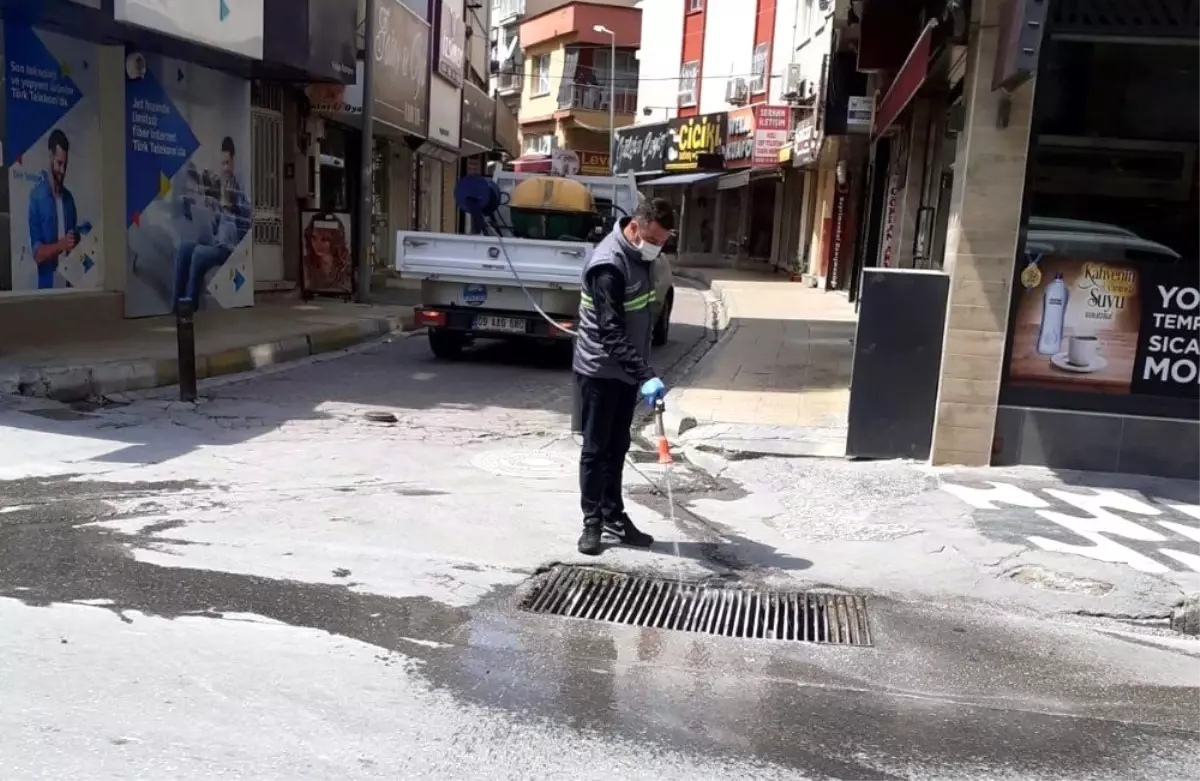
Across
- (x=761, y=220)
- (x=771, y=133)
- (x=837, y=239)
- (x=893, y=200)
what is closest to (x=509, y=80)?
(x=761, y=220)

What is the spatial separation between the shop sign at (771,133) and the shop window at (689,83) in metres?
10.5

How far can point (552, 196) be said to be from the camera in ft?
44.4

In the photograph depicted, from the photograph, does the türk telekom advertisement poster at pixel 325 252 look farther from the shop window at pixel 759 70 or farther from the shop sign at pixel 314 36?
the shop window at pixel 759 70

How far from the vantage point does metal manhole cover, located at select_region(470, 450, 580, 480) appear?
7402mm

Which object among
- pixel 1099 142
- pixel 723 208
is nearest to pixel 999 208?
pixel 1099 142

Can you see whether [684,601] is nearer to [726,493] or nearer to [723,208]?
[726,493]

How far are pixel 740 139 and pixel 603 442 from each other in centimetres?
2749

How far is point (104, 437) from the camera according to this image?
25.3 feet

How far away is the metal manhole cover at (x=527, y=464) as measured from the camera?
7402 mm

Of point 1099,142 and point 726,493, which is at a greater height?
point 1099,142

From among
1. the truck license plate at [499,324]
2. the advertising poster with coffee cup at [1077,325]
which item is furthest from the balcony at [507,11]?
the advertising poster with coffee cup at [1077,325]

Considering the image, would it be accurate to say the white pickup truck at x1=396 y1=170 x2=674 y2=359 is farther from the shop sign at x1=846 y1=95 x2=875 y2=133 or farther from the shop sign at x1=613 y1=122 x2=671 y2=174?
the shop sign at x1=613 y1=122 x2=671 y2=174

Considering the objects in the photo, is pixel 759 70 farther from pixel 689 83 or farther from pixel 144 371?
pixel 144 371

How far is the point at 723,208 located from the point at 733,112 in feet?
19.1
